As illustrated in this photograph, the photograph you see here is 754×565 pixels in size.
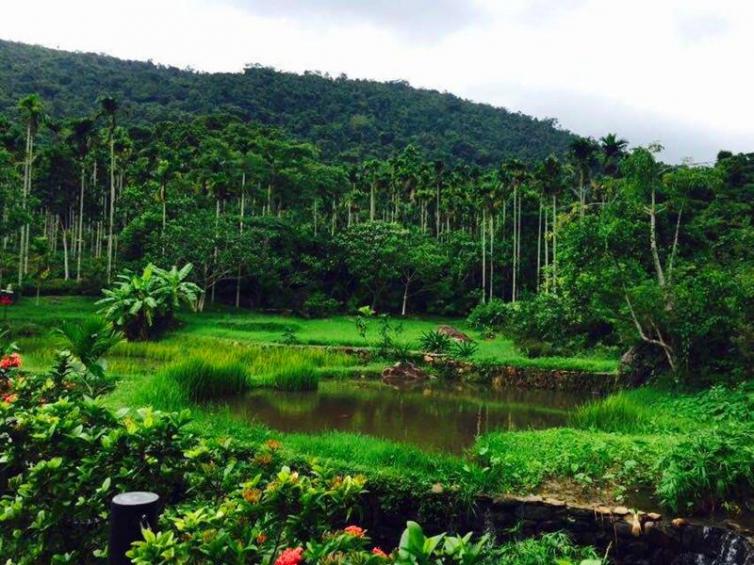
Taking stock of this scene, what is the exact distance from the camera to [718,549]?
560 centimetres

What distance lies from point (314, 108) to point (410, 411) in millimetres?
64792

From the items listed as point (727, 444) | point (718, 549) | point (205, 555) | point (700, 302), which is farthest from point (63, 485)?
point (700, 302)

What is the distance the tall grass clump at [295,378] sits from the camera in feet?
40.2

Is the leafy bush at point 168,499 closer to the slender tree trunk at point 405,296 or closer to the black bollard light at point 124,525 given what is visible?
the black bollard light at point 124,525

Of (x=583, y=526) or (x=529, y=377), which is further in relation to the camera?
(x=529, y=377)

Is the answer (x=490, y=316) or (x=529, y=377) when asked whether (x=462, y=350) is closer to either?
(x=529, y=377)

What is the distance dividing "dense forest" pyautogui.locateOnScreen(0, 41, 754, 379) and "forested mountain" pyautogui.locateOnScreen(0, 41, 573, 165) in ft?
63.6

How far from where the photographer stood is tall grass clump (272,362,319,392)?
12266 mm

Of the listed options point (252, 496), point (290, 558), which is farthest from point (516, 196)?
point (290, 558)

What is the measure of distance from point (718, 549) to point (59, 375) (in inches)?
265

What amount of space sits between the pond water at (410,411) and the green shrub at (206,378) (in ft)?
Answer: 1.03

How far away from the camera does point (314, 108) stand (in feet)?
235

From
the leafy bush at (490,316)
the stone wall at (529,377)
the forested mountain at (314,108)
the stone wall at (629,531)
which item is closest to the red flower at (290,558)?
the stone wall at (629,531)

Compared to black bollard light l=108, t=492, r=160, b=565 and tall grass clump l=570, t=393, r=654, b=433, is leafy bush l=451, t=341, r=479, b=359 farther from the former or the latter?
black bollard light l=108, t=492, r=160, b=565
